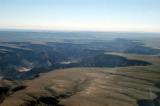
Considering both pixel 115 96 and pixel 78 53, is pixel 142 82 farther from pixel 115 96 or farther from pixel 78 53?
pixel 78 53

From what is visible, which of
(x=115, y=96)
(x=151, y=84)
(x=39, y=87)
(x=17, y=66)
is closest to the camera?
(x=115, y=96)

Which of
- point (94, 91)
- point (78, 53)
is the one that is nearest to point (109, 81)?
point (94, 91)

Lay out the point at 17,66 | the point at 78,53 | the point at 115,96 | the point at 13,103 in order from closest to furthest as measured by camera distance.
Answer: the point at 13,103 → the point at 115,96 → the point at 17,66 → the point at 78,53

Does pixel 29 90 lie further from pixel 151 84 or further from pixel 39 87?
pixel 151 84

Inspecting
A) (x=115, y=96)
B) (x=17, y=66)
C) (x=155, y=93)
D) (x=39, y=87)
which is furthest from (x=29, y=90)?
(x=17, y=66)

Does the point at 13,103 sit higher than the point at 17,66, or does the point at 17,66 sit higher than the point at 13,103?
the point at 13,103

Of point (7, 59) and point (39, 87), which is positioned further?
point (7, 59)
